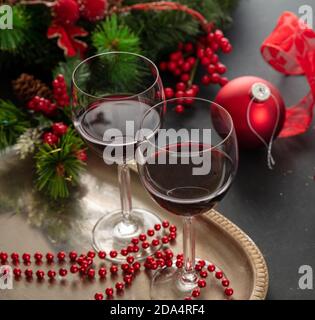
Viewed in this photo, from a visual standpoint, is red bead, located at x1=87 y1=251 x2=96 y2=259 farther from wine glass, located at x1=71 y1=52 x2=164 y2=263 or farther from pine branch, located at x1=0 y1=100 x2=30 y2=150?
pine branch, located at x1=0 y1=100 x2=30 y2=150

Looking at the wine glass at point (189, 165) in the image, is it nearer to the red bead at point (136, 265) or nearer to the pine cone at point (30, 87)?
the red bead at point (136, 265)

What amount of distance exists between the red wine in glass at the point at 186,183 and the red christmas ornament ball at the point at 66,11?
398 mm

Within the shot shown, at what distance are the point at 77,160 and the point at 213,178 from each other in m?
0.28

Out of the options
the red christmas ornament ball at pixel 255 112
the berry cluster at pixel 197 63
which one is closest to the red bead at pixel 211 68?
the berry cluster at pixel 197 63

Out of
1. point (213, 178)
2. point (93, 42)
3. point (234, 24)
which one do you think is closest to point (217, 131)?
point (213, 178)

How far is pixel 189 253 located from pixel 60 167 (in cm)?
25

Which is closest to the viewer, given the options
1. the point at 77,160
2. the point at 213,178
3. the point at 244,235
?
the point at 213,178

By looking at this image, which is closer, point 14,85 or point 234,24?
point 14,85

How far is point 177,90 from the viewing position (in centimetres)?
119

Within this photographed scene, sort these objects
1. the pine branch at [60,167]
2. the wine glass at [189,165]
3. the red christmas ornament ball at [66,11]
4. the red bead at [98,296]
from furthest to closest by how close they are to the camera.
A: the red christmas ornament ball at [66,11], the pine branch at [60,167], the red bead at [98,296], the wine glass at [189,165]

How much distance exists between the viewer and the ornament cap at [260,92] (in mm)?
1062

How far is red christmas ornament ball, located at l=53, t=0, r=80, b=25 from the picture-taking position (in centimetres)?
113

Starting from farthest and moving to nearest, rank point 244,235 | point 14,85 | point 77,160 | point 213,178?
point 14,85
point 77,160
point 244,235
point 213,178
